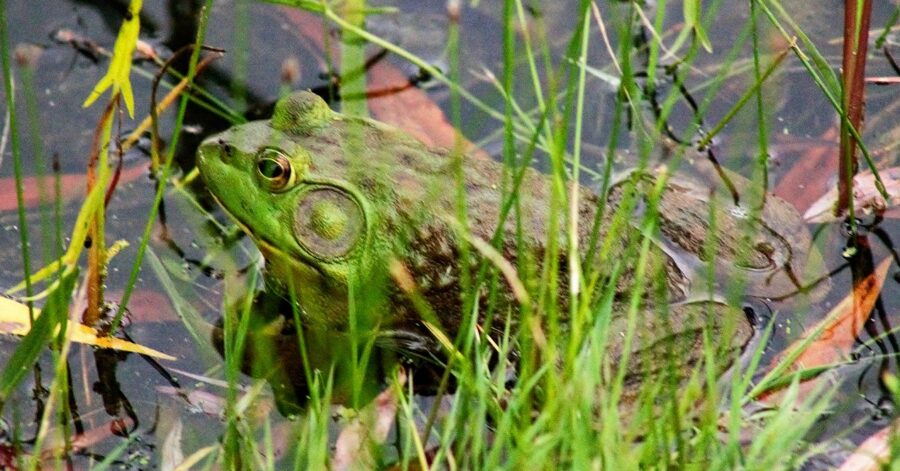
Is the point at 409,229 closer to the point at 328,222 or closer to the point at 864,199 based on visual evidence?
the point at 328,222

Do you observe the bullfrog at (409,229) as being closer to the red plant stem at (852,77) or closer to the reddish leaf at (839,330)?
the reddish leaf at (839,330)

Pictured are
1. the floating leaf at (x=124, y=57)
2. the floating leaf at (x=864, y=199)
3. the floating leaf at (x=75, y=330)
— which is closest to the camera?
the floating leaf at (x=124, y=57)

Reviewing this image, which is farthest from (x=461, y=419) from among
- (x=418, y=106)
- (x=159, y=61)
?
(x=159, y=61)

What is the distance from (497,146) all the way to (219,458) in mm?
1493

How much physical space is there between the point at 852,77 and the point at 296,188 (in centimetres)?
164

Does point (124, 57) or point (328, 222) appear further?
point (328, 222)

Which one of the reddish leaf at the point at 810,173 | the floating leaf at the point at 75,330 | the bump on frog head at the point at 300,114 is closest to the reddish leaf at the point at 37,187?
the floating leaf at the point at 75,330

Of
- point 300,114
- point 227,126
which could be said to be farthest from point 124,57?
point 227,126

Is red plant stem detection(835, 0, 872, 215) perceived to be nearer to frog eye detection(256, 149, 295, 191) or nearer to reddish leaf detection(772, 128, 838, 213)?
reddish leaf detection(772, 128, 838, 213)

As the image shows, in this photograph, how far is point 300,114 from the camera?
3035 mm

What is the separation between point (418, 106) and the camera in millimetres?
3846

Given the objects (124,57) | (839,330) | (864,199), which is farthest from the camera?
(864,199)

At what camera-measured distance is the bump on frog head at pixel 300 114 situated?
302 centimetres

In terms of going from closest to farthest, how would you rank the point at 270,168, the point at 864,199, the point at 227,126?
the point at 270,168 < the point at 864,199 < the point at 227,126
